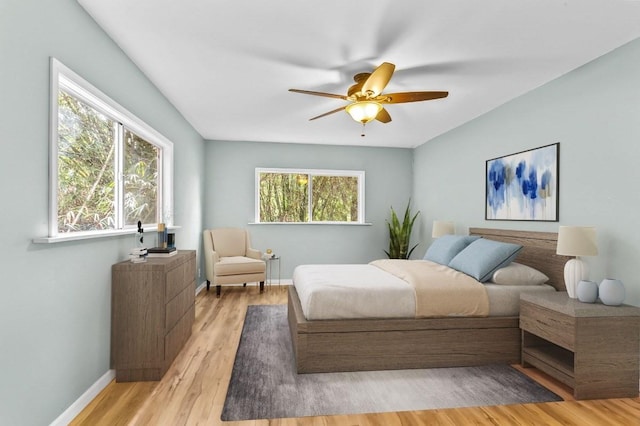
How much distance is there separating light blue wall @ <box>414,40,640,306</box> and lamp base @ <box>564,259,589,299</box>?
24 cm

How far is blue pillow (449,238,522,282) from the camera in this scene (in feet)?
10.2

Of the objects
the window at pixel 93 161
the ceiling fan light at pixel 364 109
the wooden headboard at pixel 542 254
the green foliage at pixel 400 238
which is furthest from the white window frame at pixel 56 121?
the green foliage at pixel 400 238

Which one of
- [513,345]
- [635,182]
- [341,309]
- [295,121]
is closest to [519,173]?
[635,182]

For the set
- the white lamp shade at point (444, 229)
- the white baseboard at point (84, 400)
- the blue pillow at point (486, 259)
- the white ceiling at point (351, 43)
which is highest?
the white ceiling at point (351, 43)

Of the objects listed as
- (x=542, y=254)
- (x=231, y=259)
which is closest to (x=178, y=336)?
(x=231, y=259)

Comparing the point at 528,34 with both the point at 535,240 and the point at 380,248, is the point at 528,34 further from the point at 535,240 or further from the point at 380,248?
the point at 380,248

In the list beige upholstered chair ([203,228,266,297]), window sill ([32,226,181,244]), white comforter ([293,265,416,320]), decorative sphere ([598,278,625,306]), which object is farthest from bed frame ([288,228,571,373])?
beige upholstered chair ([203,228,266,297])

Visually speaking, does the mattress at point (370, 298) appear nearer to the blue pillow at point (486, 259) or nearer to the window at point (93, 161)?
the blue pillow at point (486, 259)

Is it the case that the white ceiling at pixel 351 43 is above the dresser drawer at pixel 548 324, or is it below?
above

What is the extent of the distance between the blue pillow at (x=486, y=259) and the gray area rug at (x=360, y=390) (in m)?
0.76

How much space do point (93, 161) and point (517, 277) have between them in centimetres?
347

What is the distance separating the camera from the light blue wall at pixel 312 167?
5965 millimetres

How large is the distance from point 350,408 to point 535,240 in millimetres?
2436

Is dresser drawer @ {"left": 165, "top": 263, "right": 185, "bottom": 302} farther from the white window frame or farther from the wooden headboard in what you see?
the wooden headboard
